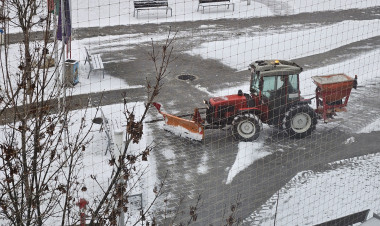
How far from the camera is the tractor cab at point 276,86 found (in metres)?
11.1

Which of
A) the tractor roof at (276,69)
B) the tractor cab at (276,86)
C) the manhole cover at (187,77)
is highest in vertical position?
the tractor roof at (276,69)

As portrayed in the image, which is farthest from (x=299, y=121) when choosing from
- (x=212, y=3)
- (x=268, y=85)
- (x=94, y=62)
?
(x=212, y=3)

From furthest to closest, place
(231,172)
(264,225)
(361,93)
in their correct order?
1. (361,93)
2. (231,172)
3. (264,225)

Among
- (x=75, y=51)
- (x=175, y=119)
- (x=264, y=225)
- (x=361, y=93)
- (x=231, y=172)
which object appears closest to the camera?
(x=264, y=225)

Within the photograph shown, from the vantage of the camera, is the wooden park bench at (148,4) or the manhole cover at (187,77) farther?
the wooden park bench at (148,4)

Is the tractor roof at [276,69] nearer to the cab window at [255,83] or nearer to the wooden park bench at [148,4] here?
the cab window at [255,83]

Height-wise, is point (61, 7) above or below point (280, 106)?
above

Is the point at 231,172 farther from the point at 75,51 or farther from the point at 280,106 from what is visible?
the point at 75,51

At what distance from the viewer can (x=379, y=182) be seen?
9.66 metres

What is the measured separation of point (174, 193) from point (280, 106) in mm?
3185

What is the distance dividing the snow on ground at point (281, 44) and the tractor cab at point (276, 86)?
16.6 ft

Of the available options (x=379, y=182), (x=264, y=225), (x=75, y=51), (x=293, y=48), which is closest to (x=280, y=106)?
(x=379, y=182)

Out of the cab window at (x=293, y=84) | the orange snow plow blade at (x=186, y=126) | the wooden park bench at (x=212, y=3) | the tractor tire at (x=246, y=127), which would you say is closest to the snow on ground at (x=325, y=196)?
the tractor tire at (x=246, y=127)

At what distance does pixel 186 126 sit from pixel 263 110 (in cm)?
158
